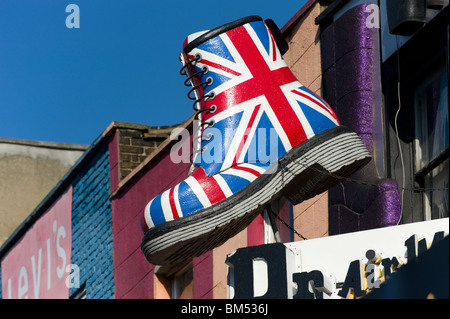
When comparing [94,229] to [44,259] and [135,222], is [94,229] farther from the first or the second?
[44,259]

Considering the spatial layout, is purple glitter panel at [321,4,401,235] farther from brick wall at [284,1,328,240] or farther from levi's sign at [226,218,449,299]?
levi's sign at [226,218,449,299]

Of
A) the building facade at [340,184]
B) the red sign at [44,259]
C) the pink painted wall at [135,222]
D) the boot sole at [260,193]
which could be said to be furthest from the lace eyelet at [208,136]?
the red sign at [44,259]

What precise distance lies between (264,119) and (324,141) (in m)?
0.38

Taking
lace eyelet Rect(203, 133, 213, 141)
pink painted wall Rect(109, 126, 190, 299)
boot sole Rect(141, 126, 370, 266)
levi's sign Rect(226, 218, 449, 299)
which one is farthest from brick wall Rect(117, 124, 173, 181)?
levi's sign Rect(226, 218, 449, 299)

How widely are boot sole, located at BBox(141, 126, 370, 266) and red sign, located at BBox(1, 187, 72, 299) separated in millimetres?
7670

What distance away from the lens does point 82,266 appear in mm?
13617

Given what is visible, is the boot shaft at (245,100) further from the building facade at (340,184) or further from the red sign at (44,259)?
the red sign at (44,259)

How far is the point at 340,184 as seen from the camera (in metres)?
8.28

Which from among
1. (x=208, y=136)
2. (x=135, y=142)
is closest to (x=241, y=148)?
(x=208, y=136)

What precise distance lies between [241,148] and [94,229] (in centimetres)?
719

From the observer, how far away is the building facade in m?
6.19

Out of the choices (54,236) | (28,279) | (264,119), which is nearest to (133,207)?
(54,236)

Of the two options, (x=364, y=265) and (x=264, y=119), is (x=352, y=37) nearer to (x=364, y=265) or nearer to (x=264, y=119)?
(x=264, y=119)

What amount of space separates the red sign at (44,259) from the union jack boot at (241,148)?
7545mm
